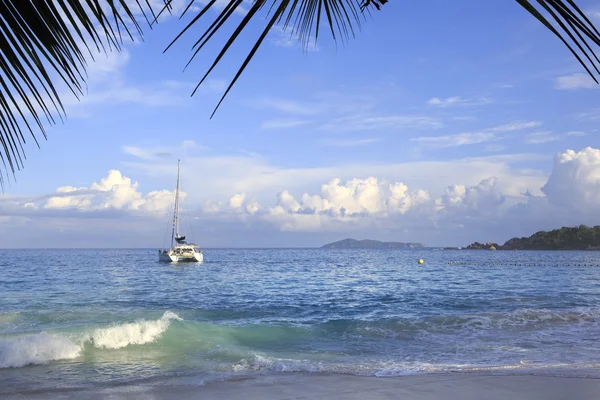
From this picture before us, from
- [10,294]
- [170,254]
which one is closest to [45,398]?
[10,294]

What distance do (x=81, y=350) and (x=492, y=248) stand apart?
202379 millimetres

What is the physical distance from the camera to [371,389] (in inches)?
321

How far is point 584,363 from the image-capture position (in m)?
10.0

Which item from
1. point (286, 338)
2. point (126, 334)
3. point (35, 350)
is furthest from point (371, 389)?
point (126, 334)

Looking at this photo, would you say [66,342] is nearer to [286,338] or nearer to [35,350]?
[35,350]

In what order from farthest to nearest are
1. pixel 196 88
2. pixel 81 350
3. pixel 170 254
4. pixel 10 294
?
pixel 170 254
pixel 10 294
pixel 81 350
pixel 196 88

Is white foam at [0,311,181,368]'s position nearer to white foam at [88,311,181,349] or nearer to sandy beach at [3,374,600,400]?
white foam at [88,311,181,349]

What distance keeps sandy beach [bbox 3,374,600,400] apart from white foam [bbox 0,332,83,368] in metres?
3.26

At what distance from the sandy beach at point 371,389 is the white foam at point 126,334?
16.1 ft

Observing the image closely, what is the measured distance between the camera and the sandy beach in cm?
760

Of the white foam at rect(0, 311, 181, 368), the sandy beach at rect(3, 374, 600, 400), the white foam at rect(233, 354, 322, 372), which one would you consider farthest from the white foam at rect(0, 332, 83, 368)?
the white foam at rect(233, 354, 322, 372)

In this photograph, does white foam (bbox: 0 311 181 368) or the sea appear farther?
white foam (bbox: 0 311 181 368)

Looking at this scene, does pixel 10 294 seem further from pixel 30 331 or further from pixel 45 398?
pixel 45 398

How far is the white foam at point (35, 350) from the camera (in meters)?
11.6
